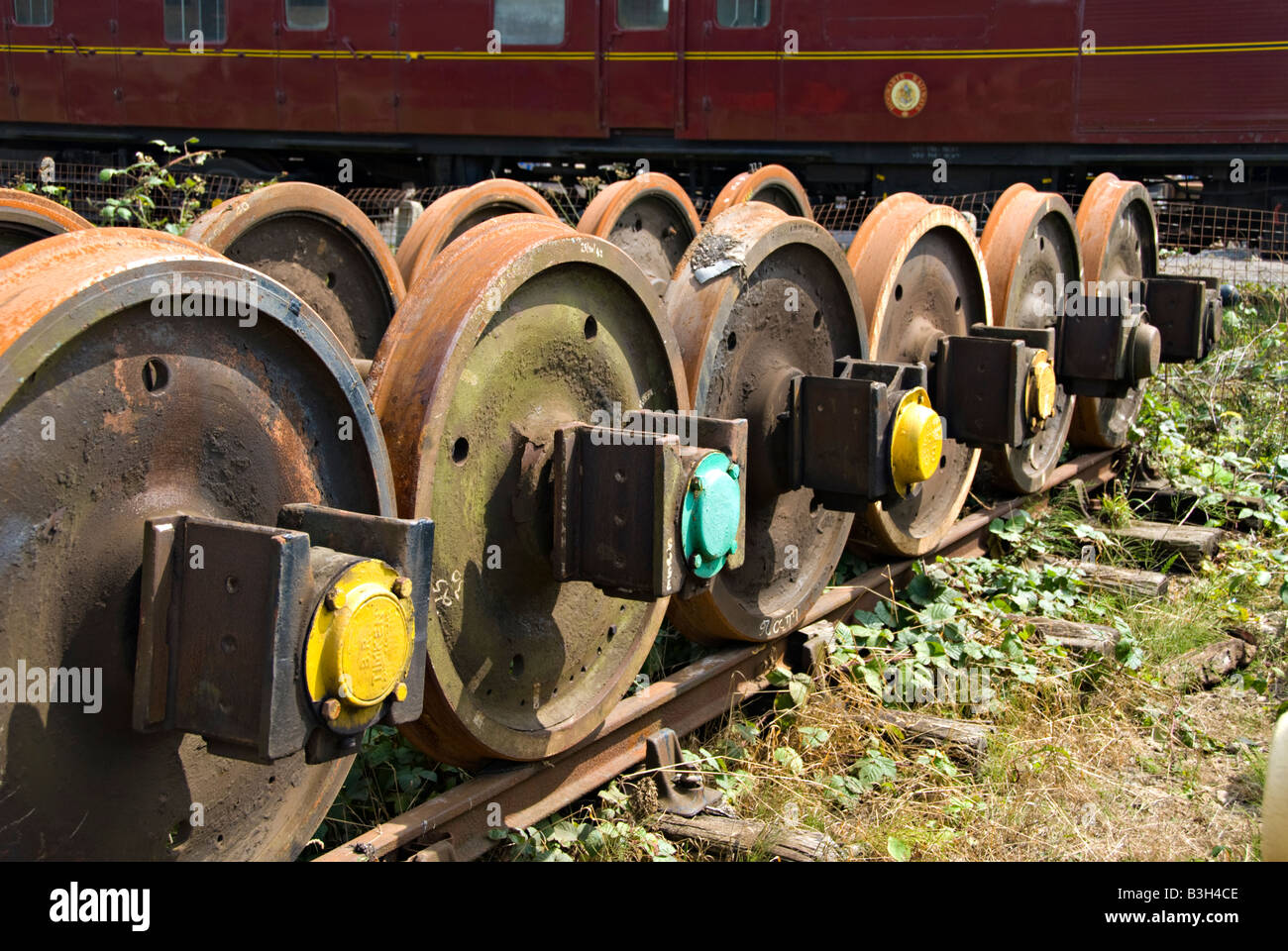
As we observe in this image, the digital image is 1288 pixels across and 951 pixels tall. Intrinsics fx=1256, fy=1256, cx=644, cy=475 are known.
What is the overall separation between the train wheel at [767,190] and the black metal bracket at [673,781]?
3.76m

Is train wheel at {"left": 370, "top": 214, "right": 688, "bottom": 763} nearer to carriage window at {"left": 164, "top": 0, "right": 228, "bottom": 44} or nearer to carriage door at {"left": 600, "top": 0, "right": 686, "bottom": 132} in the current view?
carriage door at {"left": 600, "top": 0, "right": 686, "bottom": 132}

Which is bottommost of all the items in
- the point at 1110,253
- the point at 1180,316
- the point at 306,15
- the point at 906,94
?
the point at 1180,316

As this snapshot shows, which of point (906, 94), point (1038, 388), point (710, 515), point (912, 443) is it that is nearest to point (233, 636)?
point (710, 515)

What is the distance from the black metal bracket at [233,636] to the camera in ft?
6.08

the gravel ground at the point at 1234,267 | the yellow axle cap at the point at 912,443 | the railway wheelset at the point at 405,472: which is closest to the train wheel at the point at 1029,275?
the railway wheelset at the point at 405,472

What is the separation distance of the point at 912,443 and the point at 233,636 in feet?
7.17

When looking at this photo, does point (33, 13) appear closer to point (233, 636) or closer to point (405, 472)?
point (405, 472)

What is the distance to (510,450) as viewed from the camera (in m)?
2.84

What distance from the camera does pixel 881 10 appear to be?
11.3m

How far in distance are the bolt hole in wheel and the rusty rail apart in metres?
0.99

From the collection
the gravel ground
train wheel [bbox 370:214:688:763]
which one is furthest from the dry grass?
the gravel ground

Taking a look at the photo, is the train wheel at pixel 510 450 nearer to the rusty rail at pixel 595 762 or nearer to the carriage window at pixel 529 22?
the rusty rail at pixel 595 762

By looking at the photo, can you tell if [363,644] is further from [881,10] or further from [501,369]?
[881,10]

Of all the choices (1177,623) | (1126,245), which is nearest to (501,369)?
(1177,623)
